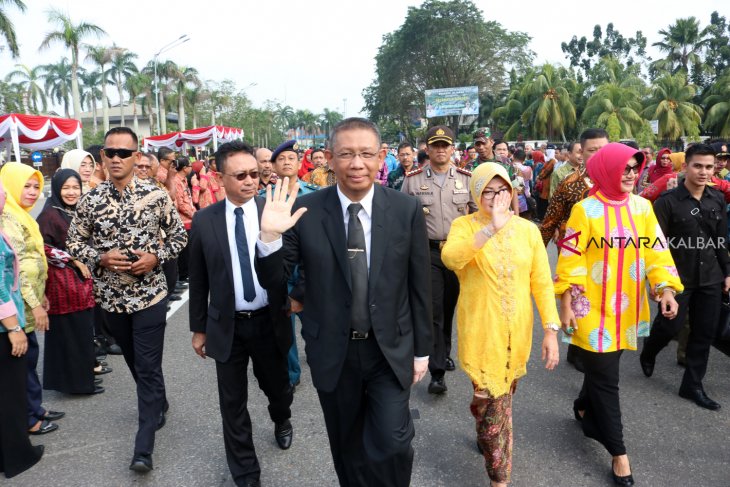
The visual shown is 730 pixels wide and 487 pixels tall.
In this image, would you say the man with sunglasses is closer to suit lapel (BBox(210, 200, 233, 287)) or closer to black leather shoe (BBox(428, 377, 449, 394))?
suit lapel (BBox(210, 200, 233, 287))

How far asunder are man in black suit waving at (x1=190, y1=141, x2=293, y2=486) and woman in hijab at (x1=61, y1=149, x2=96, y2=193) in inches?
122

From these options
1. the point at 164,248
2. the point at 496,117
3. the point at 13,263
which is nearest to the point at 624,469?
the point at 164,248

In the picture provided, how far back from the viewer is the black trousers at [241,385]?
9.79ft

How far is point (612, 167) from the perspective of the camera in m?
3.09

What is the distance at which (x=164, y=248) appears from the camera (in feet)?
11.6

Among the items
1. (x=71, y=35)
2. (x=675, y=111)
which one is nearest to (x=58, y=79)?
(x=71, y=35)

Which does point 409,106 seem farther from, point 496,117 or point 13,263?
point 13,263

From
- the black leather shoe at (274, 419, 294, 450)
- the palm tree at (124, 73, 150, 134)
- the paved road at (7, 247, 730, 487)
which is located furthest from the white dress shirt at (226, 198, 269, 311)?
the palm tree at (124, 73, 150, 134)

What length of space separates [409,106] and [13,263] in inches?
2109

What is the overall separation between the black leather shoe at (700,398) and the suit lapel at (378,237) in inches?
119

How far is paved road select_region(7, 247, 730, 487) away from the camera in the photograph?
10.3 feet

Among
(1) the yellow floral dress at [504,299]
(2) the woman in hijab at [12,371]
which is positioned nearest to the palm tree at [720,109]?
(1) the yellow floral dress at [504,299]

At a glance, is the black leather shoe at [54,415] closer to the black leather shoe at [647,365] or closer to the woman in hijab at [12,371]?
the woman in hijab at [12,371]

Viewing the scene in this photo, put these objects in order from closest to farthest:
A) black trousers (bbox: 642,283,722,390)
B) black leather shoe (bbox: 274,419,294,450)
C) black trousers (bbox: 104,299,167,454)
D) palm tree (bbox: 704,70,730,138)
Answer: black trousers (bbox: 104,299,167,454), black leather shoe (bbox: 274,419,294,450), black trousers (bbox: 642,283,722,390), palm tree (bbox: 704,70,730,138)
